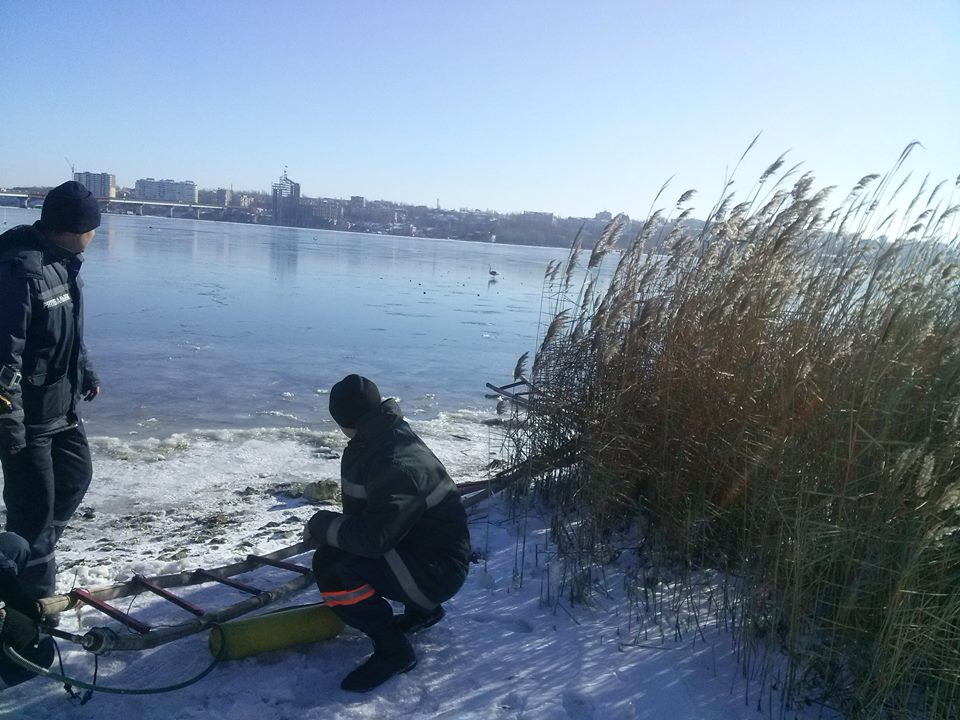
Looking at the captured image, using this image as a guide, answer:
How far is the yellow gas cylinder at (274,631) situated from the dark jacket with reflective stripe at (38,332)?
115 centimetres

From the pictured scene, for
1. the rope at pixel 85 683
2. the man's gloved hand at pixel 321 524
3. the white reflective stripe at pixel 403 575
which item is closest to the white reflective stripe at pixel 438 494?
the white reflective stripe at pixel 403 575

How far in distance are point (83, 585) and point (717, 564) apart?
3.07 meters

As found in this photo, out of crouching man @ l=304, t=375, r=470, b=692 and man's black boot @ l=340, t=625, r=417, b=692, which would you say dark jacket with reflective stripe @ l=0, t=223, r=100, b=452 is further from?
man's black boot @ l=340, t=625, r=417, b=692

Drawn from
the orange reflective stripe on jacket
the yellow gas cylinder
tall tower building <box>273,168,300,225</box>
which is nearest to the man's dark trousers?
the yellow gas cylinder

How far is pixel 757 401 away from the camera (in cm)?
375

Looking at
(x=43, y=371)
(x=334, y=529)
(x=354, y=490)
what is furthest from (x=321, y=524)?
(x=43, y=371)

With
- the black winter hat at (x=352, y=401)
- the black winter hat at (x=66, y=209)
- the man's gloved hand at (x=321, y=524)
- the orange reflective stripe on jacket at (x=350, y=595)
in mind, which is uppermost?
the black winter hat at (x=66, y=209)

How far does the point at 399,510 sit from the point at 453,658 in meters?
0.75

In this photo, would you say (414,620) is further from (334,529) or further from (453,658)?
(334,529)

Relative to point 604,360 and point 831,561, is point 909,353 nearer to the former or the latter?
point 831,561

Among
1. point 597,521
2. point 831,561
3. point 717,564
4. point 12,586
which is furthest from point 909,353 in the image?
point 12,586

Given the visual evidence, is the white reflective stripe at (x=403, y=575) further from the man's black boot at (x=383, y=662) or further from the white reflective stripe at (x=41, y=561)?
the white reflective stripe at (x=41, y=561)

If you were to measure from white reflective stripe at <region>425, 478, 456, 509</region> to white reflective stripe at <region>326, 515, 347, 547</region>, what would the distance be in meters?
0.34

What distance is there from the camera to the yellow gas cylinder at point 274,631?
3002 millimetres
